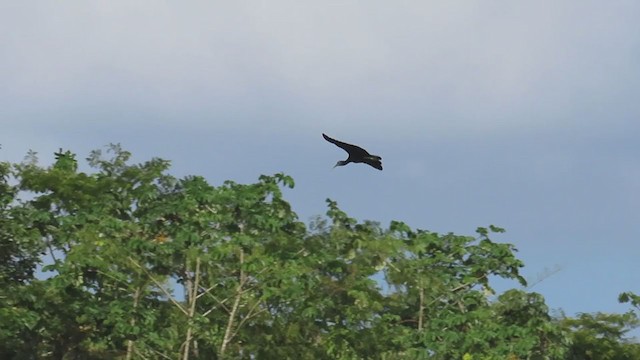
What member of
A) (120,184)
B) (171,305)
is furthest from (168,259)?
(120,184)

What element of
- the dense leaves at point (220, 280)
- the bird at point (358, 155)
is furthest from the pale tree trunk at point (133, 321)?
the bird at point (358, 155)

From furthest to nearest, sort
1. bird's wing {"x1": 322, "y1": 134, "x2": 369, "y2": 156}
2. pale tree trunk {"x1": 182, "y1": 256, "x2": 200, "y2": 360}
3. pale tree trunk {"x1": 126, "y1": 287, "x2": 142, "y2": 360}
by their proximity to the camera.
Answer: pale tree trunk {"x1": 126, "y1": 287, "x2": 142, "y2": 360}
pale tree trunk {"x1": 182, "y1": 256, "x2": 200, "y2": 360}
bird's wing {"x1": 322, "y1": 134, "x2": 369, "y2": 156}

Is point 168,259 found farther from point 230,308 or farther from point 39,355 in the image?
point 39,355

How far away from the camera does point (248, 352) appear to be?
2325 cm

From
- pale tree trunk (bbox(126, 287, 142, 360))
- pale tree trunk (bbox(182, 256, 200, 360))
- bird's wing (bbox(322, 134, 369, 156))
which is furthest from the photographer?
pale tree trunk (bbox(126, 287, 142, 360))

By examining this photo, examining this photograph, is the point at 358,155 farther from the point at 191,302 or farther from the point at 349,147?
the point at 191,302

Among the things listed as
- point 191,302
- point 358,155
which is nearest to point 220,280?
point 191,302

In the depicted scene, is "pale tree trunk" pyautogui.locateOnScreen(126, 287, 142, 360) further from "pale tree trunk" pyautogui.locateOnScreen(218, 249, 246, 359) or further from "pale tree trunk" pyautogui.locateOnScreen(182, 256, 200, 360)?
"pale tree trunk" pyautogui.locateOnScreen(218, 249, 246, 359)

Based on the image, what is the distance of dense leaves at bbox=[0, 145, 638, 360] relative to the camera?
21656 millimetres

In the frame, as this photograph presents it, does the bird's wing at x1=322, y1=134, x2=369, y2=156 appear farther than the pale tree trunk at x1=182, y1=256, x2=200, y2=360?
No

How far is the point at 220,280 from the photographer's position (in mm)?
22266

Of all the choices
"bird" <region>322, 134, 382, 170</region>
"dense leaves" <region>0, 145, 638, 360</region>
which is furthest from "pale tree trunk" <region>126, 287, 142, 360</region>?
"bird" <region>322, 134, 382, 170</region>

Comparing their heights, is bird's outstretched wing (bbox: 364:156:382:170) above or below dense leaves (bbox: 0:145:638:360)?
below

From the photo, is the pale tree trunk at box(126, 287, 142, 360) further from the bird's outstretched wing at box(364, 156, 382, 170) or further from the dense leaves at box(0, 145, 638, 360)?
the bird's outstretched wing at box(364, 156, 382, 170)
